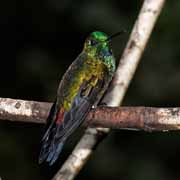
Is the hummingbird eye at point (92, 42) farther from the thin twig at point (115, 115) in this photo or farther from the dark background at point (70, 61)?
the dark background at point (70, 61)

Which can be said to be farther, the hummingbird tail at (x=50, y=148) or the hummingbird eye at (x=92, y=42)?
the hummingbird eye at (x=92, y=42)

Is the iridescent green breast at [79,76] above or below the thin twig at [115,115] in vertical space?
above

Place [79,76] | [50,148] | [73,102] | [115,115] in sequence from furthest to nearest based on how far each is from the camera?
[79,76] → [73,102] → [50,148] → [115,115]

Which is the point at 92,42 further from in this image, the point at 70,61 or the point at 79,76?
the point at 70,61

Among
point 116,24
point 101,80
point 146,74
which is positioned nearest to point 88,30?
point 116,24

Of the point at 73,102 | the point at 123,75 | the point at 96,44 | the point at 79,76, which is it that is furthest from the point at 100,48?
the point at 73,102

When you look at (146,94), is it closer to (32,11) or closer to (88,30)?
(88,30)

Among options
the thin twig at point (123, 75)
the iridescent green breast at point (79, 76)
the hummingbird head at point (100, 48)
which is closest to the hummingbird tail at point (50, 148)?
the thin twig at point (123, 75)
